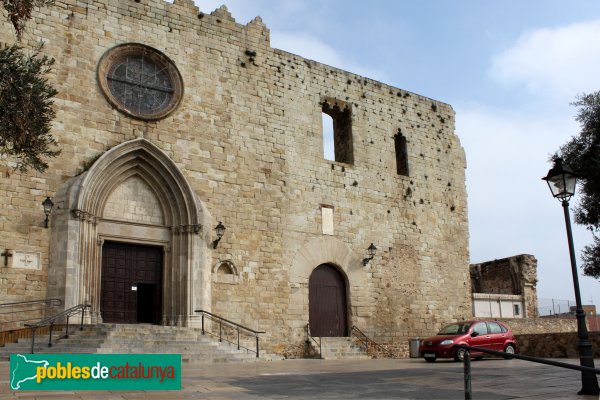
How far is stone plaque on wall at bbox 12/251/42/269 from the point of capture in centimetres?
1364

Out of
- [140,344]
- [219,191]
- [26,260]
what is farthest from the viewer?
[219,191]

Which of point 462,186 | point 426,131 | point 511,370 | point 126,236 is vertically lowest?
point 511,370

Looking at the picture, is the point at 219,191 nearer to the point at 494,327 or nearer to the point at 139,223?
the point at 139,223

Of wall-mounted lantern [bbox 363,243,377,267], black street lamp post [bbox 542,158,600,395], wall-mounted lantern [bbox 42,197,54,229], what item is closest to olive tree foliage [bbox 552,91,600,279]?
black street lamp post [bbox 542,158,600,395]

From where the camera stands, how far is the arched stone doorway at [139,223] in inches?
563

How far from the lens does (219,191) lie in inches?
667

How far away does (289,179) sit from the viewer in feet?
60.6

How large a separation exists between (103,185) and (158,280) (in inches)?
115

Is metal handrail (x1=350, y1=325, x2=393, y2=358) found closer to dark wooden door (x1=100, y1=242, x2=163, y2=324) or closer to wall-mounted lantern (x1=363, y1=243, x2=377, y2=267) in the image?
wall-mounted lantern (x1=363, y1=243, x2=377, y2=267)

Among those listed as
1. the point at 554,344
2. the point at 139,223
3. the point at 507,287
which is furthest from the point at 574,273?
the point at 507,287

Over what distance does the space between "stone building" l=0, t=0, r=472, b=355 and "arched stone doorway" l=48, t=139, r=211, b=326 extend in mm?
39

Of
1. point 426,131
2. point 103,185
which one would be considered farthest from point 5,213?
point 426,131

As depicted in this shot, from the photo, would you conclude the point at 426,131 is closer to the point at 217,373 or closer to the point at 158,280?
the point at 158,280

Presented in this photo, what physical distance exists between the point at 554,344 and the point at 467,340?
336 cm
